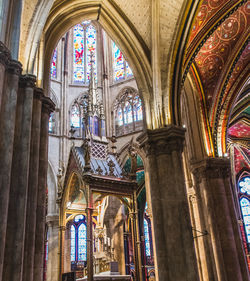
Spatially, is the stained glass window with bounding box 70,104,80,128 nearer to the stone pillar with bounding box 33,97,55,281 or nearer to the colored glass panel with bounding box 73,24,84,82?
the colored glass panel with bounding box 73,24,84,82

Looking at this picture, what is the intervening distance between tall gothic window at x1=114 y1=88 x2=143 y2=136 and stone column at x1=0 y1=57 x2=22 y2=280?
43.4ft

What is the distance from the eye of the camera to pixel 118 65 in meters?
20.4

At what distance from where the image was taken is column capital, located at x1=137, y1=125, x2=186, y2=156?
8.17 metres

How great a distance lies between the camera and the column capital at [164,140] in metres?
8.17

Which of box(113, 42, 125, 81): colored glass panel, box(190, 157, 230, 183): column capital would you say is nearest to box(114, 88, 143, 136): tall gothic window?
box(113, 42, 125, 81): colored glass panel

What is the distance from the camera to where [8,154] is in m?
4.62

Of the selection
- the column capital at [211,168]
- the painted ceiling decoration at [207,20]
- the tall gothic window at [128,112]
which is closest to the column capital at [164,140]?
the painted ceiling decoration at [207,20]

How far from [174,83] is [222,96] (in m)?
3.26

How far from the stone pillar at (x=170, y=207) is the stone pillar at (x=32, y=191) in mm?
2986

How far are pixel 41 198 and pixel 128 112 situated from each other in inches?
514

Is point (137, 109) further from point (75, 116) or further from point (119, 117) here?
point (75, 116)

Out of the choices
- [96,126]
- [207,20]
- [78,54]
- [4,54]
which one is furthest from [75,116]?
[4,54]

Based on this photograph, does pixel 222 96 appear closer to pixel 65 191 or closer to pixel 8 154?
pixel 65 191

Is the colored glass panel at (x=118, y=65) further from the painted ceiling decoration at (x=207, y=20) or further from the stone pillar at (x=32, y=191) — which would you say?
the stone pillar at (x=32, y=191)
